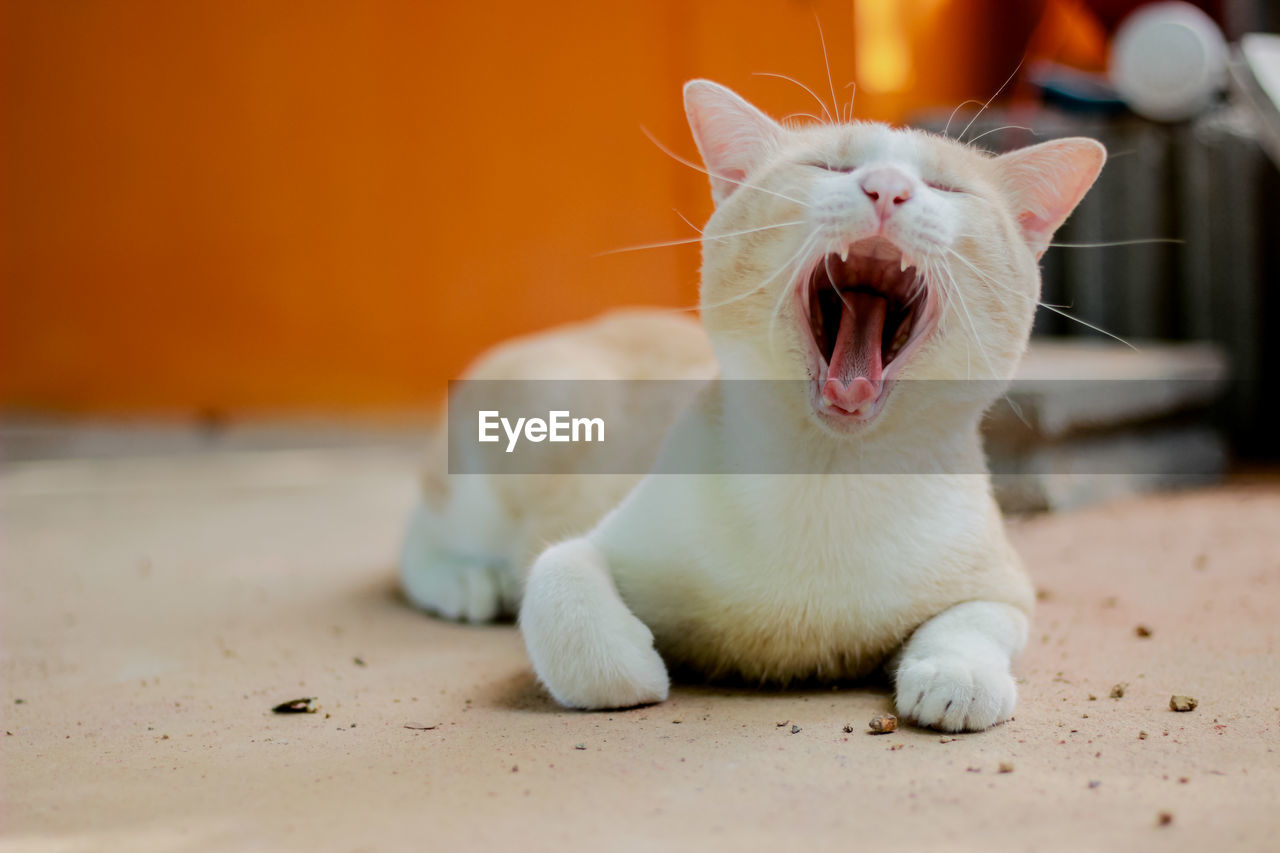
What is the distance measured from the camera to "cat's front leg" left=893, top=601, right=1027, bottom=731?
1.45 meters

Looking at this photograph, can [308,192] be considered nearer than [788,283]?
No

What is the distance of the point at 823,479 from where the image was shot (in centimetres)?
163

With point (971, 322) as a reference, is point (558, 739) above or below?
below

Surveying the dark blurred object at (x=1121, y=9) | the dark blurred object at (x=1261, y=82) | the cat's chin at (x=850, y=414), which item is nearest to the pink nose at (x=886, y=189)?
the cat's chin at (x=850, y=414)

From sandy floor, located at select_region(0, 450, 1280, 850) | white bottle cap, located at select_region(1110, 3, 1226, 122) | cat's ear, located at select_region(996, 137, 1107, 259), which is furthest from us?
white bottle cap, located at select_region(1110, 3, 1226, 122)

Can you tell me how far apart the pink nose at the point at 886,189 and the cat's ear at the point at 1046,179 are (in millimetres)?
315

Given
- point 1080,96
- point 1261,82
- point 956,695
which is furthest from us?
point 1080,96

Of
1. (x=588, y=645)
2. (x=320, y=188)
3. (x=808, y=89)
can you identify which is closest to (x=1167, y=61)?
(x=808, y=89)

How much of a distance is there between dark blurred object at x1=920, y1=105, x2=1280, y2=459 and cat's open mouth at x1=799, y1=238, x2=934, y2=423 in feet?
11.2

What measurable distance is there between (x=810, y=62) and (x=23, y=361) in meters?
4.79

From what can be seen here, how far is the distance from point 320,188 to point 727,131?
4663 millimetres

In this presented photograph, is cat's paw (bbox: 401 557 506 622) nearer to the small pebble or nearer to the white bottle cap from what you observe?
the small pebble

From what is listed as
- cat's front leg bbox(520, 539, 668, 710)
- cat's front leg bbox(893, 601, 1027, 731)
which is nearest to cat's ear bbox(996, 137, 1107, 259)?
cat's front leg bbox(893, 601, 1027, 731)

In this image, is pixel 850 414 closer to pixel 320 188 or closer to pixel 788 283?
pixel 788 283
